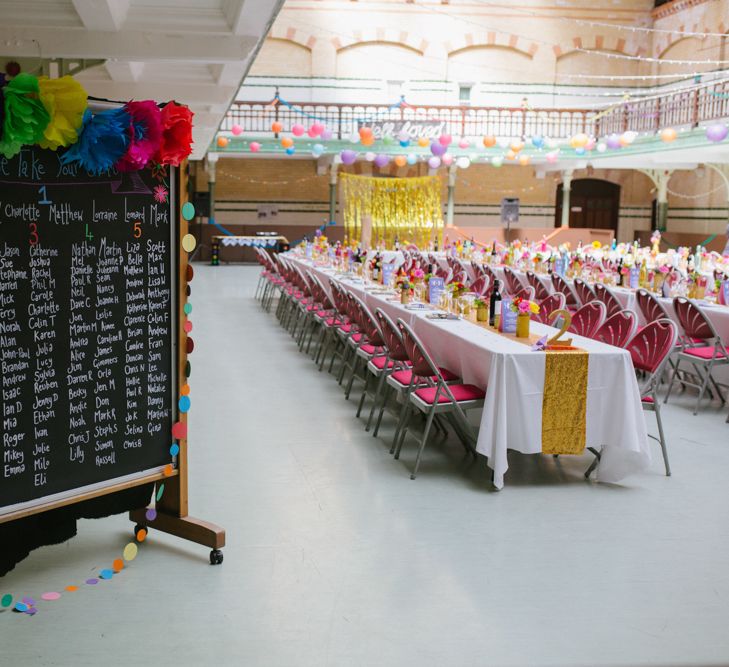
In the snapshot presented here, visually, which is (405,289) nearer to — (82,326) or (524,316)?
(524,316)

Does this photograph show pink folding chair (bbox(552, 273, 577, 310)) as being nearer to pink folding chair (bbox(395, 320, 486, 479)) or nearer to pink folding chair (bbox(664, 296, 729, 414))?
pink folding chair (bbox(664, 296, 729, 414))

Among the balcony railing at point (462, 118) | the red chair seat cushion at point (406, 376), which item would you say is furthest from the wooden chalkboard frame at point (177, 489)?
the balcony railing at point (462, 118)

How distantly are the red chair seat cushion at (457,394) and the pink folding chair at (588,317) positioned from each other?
6.17 ft

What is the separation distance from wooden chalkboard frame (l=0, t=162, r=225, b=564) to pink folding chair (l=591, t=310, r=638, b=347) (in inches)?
133

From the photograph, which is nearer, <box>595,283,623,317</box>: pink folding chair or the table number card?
the table number card

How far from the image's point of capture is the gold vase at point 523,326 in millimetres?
5359

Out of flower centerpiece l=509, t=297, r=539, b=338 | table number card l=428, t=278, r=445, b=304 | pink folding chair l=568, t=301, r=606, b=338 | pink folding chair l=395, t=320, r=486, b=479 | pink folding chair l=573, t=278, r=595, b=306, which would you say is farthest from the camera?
pink folding chair l=573, t=278, r=595, b=306

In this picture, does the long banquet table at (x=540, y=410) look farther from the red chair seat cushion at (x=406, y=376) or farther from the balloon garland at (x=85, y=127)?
the balloon garland at (x=85, y=127)

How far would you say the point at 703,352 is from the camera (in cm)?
658

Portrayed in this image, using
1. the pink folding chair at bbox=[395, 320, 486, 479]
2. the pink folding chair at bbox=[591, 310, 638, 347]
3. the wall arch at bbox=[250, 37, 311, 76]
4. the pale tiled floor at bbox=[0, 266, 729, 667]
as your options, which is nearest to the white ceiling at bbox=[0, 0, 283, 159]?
the pink folding chair at bbox=[395, 320, 486, 479]

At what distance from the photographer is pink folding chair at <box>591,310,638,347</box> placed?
592 centimetres

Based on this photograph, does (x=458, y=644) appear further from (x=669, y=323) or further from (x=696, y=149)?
(x=696, y=149)

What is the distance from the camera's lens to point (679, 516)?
429 centimetres

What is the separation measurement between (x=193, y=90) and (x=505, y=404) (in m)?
5.68
